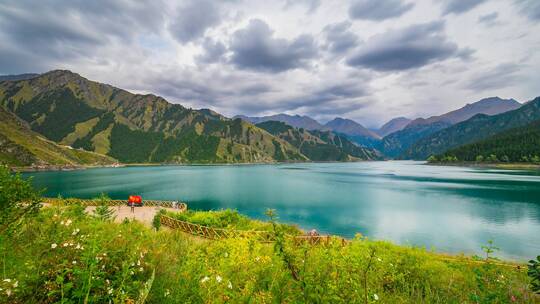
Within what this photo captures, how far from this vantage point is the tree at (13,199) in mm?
6406

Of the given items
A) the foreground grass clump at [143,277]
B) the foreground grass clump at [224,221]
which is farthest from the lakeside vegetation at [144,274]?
the foreground grass clump at [224,221]

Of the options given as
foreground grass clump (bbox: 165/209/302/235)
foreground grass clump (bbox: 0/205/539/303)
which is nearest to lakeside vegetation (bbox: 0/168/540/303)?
foreground grass clump (bbox: 0/205/539/303)

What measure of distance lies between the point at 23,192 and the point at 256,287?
7.34 m

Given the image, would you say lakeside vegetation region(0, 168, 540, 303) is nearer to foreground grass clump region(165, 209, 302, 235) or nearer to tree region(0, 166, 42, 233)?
tree region(0, 166, 42, 233)

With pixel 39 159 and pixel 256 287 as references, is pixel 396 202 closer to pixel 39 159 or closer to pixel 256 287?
pixel 256 287

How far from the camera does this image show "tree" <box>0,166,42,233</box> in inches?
252

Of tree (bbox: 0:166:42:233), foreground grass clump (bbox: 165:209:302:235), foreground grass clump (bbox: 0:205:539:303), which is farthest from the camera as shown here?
foreground grass clump (bbox: 165:209:302:235)

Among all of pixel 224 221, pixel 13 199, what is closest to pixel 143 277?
pixel 13 199

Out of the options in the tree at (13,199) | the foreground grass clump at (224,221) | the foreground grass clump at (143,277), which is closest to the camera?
the foreground grass clump at (143,277)

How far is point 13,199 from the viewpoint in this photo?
7125 millimetres

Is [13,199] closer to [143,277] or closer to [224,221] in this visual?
[143,277]

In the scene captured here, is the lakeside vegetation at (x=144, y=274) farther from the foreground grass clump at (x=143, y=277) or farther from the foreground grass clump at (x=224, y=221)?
the foreground grass clump at (x=224, y=221)

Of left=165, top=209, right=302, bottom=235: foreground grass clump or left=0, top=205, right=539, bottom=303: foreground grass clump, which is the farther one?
left=165, top=209, right=302, bottom=235: foreground grass clump

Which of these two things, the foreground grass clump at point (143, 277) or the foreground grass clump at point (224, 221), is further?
the foreground grass clump at point (224, 221)
